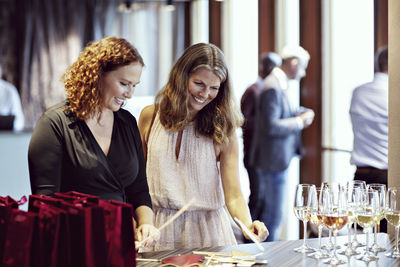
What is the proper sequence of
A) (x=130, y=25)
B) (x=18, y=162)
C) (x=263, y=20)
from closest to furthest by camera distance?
(x=18, y=162)
(x=263, y=20)
(x=130, y=25)

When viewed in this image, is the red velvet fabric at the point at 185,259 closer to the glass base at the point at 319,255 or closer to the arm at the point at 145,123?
the glass base at the point at 319,255

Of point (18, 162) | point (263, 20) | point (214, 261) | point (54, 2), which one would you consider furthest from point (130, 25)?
point (214, 261)

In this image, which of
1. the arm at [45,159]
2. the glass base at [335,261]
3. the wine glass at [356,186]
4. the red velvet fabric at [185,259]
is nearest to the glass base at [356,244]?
the wine glass at [356,186]

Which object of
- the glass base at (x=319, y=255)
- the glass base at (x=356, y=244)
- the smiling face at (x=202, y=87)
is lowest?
the glass base at (x=356, y=244)

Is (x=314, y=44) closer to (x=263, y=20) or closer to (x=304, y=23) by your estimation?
(x=304, y=23)

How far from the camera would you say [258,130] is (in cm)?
509

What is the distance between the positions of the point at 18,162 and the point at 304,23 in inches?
115

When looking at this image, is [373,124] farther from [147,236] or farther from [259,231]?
[147,236]

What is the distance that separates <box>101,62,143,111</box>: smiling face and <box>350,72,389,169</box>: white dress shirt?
92.0 inches

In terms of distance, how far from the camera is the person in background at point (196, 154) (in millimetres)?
2242

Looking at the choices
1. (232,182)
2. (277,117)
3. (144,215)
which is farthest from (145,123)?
(277,117)

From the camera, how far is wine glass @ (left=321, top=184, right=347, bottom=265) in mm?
1669

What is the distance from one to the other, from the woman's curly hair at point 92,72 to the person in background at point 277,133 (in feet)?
10.0

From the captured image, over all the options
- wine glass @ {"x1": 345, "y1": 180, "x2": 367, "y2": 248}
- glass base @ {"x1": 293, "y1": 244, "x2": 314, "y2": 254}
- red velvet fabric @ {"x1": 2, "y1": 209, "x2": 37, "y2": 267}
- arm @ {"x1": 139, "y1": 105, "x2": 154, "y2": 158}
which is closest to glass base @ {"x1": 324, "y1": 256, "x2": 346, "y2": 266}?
glass base @ {"x1": 293, "y1": 244, "x2": 314, "y2": 254}
